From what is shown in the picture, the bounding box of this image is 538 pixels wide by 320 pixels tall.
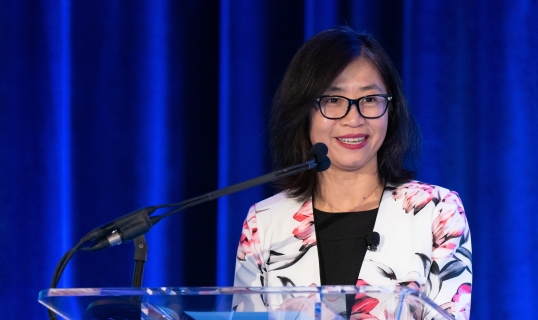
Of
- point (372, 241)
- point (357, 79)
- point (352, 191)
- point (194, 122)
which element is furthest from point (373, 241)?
point (194, 122)

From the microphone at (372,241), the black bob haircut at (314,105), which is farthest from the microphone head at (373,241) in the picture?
the black bob haircut at (314,105)

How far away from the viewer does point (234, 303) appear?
1.09 m

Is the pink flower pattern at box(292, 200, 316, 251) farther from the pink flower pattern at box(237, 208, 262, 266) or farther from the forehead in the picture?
the forehead

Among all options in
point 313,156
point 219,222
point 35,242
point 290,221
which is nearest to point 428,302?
point 313,156

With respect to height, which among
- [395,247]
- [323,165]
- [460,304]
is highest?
[323,165]

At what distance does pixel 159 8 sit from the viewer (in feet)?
8.39

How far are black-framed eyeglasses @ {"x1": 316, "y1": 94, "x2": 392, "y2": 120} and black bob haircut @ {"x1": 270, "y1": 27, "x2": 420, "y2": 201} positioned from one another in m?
0.03

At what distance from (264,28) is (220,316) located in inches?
65.0

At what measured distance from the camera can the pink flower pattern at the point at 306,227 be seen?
1.97 metres

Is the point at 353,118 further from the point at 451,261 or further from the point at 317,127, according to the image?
the point at 451,261

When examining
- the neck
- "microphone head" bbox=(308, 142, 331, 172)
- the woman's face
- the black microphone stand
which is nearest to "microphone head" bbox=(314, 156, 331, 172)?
"microphone head" bbox=(308, 142, 331, 172)

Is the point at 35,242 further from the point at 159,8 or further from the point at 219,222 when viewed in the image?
the point at 159,8

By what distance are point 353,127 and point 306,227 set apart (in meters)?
0.29

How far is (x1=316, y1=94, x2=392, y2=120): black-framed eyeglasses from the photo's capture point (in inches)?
77.0
